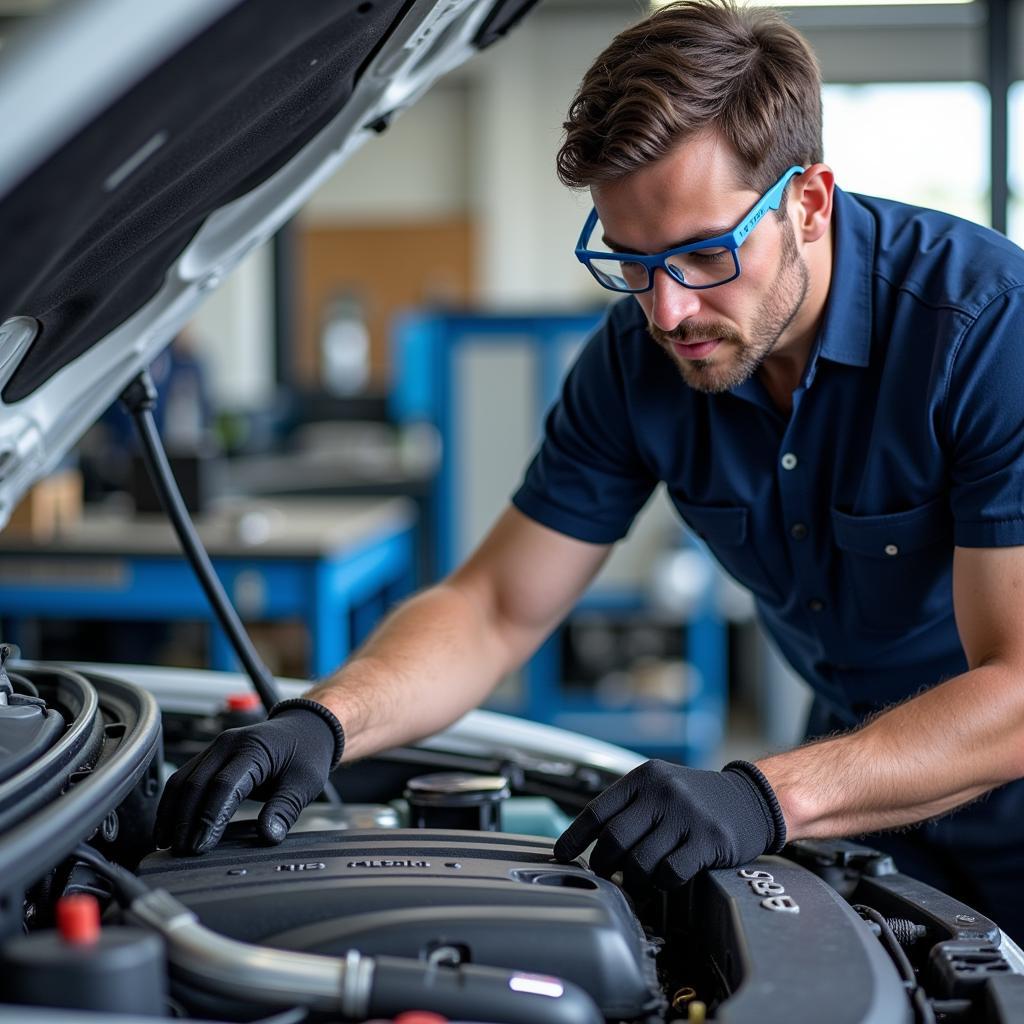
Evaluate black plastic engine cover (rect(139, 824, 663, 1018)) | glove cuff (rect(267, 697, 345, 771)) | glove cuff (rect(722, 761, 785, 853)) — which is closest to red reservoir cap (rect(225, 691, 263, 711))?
glove cuff (rect(267, 697, 345, 771))

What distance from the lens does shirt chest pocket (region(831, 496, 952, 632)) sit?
1.29m

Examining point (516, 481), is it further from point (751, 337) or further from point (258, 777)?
point (258, 777)

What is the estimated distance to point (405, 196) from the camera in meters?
9.67

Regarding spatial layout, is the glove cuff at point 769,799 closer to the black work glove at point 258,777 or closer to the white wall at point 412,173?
the black work glove at point 258,777

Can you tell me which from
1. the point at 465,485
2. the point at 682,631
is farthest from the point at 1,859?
the point at 682,631

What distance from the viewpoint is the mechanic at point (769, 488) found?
105 centimetres

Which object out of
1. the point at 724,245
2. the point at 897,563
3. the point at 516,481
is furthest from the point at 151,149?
the point at 516,481

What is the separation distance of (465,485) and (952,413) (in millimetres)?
3028

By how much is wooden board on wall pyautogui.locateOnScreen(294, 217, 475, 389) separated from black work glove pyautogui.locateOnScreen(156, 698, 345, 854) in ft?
28.3

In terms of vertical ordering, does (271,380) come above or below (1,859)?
below

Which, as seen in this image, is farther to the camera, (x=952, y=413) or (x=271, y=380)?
(x=271, y=380)

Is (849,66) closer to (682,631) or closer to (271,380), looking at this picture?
(271,380)

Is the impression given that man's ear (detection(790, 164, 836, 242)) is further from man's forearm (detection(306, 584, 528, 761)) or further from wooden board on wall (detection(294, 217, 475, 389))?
wooden board on wall (detection(294, 217, 475, 389))

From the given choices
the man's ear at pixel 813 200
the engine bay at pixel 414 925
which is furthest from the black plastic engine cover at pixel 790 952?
the man's ear at pixel 813 200
